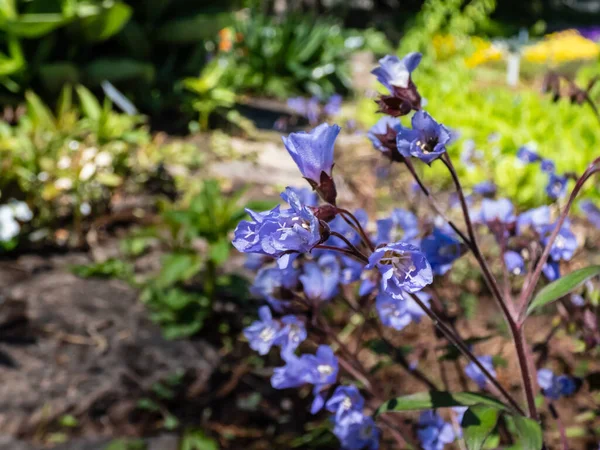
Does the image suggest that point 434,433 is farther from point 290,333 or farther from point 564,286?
point 564,286

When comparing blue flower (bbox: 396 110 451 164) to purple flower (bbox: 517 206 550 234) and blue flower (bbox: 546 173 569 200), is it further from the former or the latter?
blue flower (bbox: 546 173 569 200)

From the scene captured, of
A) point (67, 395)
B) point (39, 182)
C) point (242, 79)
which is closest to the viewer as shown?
point (67, 395)

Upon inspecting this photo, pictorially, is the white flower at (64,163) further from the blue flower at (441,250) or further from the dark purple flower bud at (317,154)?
the dark purple flower bud at (317,154)

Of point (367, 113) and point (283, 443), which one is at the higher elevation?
point (283, 443)

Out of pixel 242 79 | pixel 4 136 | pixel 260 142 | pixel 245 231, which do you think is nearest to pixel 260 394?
pixel 245 231

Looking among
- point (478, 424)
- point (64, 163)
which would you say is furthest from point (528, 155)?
point (64, 163)

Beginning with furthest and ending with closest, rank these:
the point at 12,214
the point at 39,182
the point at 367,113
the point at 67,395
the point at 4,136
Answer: the point at 367,113
the point at 4,136
the point at 39,182
the point at 12,214
the point at 67,395

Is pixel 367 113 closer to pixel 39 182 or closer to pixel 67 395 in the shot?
pixel 39 182

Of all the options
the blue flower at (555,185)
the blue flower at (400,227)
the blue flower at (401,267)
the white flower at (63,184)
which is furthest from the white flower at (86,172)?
the blue flower at (401,267)
